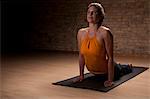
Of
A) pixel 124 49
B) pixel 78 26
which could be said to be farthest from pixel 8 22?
pixel 124 49

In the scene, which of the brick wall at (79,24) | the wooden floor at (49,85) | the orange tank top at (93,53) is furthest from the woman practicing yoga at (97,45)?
the brick wall at (79,24)

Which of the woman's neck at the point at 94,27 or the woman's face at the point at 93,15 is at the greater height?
the woman's face at the point at 93,15

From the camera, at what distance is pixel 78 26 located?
6.98m

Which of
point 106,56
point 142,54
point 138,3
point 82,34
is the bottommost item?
point 142,54

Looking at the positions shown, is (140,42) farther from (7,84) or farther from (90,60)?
(7,84)

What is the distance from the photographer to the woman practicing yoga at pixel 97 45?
3.15m

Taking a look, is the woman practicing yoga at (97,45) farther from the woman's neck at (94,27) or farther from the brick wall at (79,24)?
the brick wall at (79,24)

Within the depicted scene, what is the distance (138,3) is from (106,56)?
332 centimetres

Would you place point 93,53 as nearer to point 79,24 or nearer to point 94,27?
point 94,27

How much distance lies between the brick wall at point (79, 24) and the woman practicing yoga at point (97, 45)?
3167 mm

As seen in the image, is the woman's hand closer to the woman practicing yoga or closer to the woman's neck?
the woman practicing yoga

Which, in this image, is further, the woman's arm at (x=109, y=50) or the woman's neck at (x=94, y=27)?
→ the woman's neck at (x=94, y=27)

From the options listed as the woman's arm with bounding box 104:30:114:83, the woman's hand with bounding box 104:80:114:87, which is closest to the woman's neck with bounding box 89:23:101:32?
the woman's arm with bounding box 104:30:114:83

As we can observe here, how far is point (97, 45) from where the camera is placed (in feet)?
10.6
